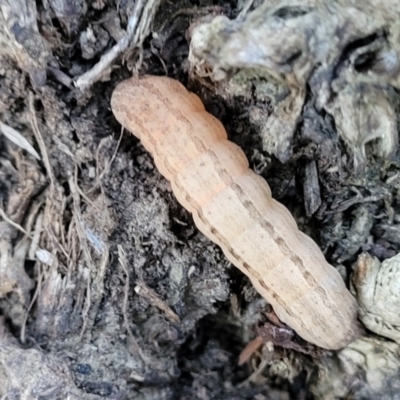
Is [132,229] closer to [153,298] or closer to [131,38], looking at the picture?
[153,298]

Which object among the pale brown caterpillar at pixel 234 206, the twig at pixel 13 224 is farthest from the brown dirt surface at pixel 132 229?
the pale brown caterpillar at pixel 234 206

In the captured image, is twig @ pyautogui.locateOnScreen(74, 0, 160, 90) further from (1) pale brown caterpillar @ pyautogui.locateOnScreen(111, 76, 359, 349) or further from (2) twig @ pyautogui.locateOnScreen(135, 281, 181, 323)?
(2) twig @ pyautogui.locateOnScreen(135, 281, 181, 323)

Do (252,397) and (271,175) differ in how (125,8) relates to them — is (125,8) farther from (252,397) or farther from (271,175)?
(252,397)

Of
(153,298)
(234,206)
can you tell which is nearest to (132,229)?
(153,298)

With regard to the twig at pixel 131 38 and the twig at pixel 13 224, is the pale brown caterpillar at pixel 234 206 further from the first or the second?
the twig at pixel 13 224

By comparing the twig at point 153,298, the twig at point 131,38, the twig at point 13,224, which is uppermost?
the twig at point 131,38

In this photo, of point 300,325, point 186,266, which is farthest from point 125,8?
point 300,325
